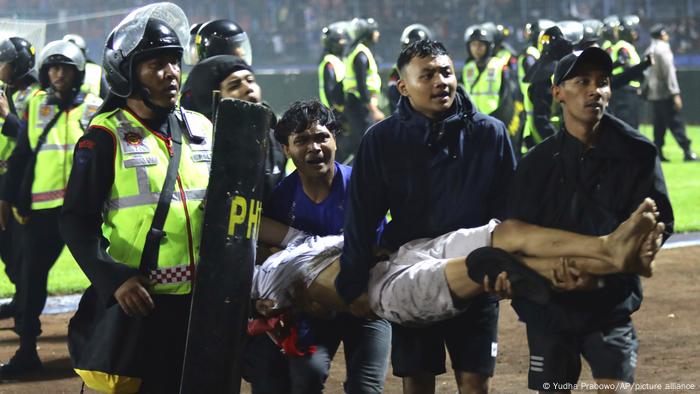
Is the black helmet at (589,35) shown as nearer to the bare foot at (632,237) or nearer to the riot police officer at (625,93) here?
the riot police officer at (625,93)

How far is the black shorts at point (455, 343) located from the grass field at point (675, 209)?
5.69m

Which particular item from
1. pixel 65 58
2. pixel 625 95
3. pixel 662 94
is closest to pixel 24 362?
pixel 65 58

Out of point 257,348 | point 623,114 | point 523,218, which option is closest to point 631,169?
point 523,218

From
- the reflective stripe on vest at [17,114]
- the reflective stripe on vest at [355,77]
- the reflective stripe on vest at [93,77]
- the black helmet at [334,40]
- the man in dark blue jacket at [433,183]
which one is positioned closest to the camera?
Answer: the man in dark blue jacket at [433,183]

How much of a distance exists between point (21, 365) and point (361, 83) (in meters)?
9.76

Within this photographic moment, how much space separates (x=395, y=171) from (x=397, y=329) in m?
0.73

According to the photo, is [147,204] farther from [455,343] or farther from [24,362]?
[24,362]

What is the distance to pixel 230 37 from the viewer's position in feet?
26.7

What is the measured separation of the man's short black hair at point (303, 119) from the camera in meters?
5.54

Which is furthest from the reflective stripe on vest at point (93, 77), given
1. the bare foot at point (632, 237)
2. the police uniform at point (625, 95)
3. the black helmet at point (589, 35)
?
the police uniform at point (625, 95)

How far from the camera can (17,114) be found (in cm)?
955

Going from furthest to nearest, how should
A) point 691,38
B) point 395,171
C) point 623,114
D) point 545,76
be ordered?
point 691,38 → point 623,114 → point 545,76 → point 395,171

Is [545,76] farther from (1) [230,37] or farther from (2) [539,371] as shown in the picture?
(2) [539,371]

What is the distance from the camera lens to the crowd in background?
29.6 meters
